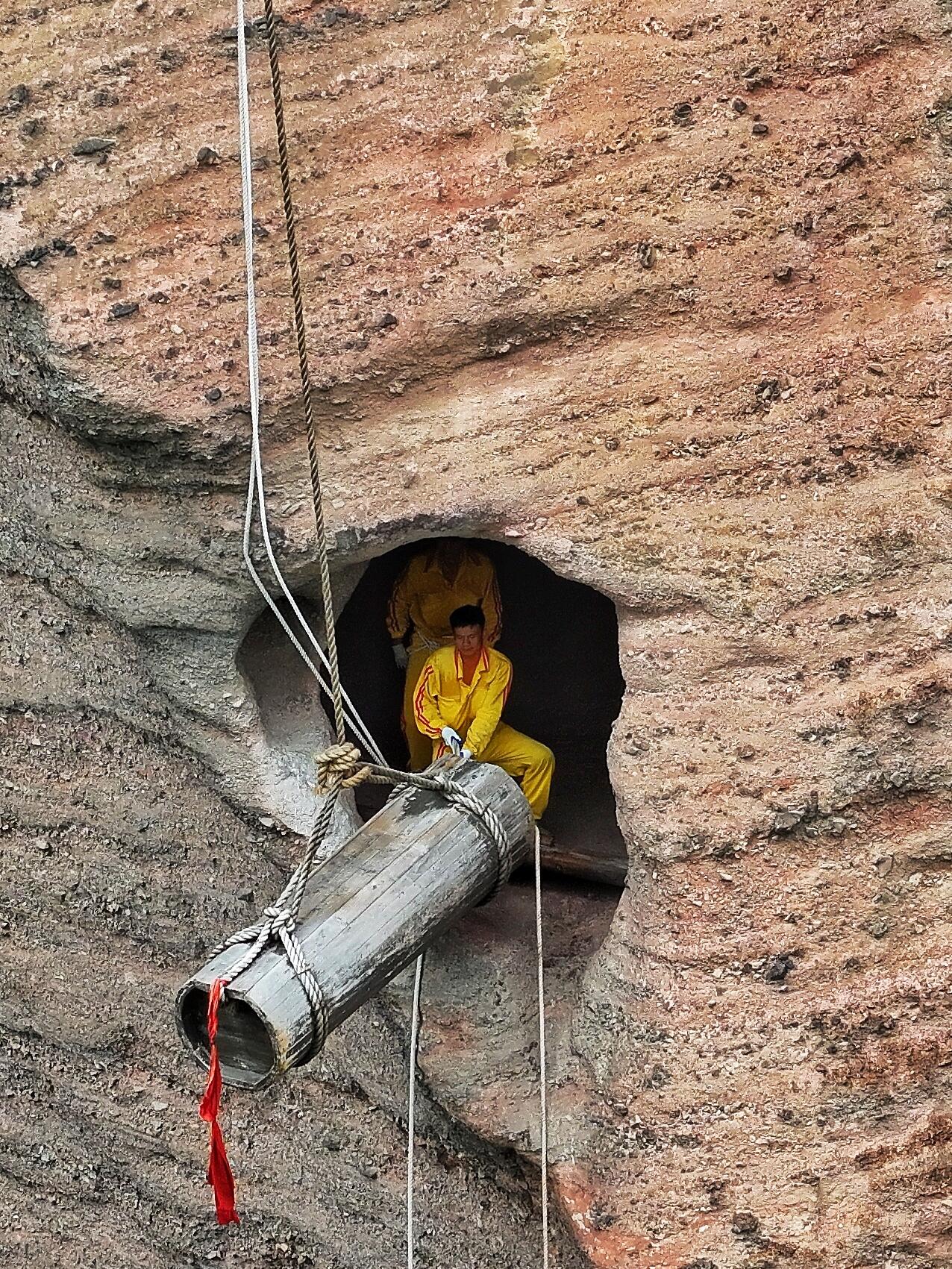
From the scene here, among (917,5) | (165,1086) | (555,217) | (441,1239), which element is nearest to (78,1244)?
(165,1086)

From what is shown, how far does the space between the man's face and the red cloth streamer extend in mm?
1391

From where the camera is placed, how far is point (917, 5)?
283cm

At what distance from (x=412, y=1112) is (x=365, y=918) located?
752mm

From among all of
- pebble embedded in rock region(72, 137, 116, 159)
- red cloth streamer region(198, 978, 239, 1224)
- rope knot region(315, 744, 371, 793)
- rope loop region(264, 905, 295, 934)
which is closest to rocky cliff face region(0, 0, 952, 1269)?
pebble embedded in rock region(72, 137, 116, 159)

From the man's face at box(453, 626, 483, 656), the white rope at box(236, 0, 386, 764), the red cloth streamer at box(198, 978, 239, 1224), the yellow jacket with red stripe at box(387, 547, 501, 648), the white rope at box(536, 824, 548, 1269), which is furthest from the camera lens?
the yellow jacket with red stripe at box(387, 547, 501, 648)

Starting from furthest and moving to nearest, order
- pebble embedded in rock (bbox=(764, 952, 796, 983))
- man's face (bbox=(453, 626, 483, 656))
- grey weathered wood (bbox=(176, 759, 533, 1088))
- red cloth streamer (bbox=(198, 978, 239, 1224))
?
1. man's face (bbox=(453, 626, 483, 656))
2. pebble embedded in rock (bbox=(764, 952, 796, 983))
3. grey weathered wood (bbox=(176, 759, 533, 1088))
4. red cloth streamer (bbox=(198, 978, 239, 1224))

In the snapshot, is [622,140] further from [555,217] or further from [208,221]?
[208,221]

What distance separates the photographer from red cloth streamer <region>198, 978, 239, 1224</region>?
2469 mm

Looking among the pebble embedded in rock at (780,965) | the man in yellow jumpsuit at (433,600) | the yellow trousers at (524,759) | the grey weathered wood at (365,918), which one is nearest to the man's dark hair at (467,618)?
the man in yellow jumpsuit at (433,600)

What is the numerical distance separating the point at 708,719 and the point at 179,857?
4.87ft

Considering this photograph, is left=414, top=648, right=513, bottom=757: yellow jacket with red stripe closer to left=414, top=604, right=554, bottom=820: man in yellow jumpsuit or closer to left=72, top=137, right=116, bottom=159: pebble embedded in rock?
left=414, top=604, right=554, bottom=820: man in yellow jumpsuit

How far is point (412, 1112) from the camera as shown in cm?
329

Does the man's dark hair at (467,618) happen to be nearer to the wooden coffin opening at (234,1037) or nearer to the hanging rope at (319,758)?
the hanging rope at (319,758)

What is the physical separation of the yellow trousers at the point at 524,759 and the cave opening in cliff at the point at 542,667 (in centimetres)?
55
